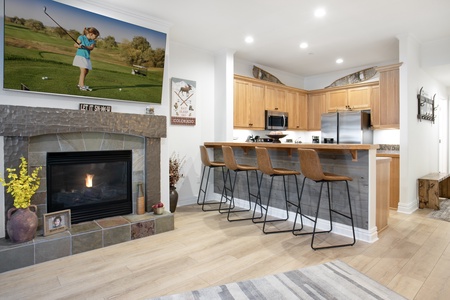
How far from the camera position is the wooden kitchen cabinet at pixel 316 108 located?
6.55 metres

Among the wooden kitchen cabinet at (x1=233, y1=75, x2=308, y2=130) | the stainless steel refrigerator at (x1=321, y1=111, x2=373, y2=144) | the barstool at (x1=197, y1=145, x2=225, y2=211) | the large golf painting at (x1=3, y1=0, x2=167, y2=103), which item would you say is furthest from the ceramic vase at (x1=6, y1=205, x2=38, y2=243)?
the stainless steel refrigerator at (x1=321, y1=111, x2=373, y2=144)

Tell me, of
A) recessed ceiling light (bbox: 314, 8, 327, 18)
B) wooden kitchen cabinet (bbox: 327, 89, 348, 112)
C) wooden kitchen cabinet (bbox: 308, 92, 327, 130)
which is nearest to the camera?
recessed ceiling light (bbox: 314, 8, 327, 18)

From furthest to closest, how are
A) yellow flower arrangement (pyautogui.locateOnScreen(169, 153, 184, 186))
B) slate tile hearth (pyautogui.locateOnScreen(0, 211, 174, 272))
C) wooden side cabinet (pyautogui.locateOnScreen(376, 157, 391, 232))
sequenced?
yellow flower arrangement (pyautogui.locateOnScreen(169, 153, 184, 186)), wooden side cabinet (pyautogui.locateOnScreen(376, 157, 391, 232)), slate tile hearth (pyautogui.locateOnScreen(0, 211, 174, 272))

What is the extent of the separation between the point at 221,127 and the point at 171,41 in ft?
5.61

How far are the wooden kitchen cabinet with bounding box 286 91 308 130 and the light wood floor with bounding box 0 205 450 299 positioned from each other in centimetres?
352

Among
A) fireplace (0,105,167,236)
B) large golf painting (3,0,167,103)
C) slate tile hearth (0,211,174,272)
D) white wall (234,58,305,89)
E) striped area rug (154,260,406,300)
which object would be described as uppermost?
white wall (234,58,305,89)

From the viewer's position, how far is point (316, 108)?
264 inches

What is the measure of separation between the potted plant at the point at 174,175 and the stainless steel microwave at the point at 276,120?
6.96 ft

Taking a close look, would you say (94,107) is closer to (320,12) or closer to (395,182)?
(320,12)

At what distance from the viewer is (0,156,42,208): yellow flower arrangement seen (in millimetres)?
2549

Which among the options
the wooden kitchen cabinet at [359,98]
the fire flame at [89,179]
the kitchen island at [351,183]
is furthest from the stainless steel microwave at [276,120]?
the fire flame at [89,179]

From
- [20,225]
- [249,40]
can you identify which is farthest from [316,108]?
[20,225]

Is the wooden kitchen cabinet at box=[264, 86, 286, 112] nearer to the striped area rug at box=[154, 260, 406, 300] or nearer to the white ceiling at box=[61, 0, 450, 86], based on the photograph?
the white ceiling at box=[61, 0, 450, 86]

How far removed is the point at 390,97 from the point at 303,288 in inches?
153
